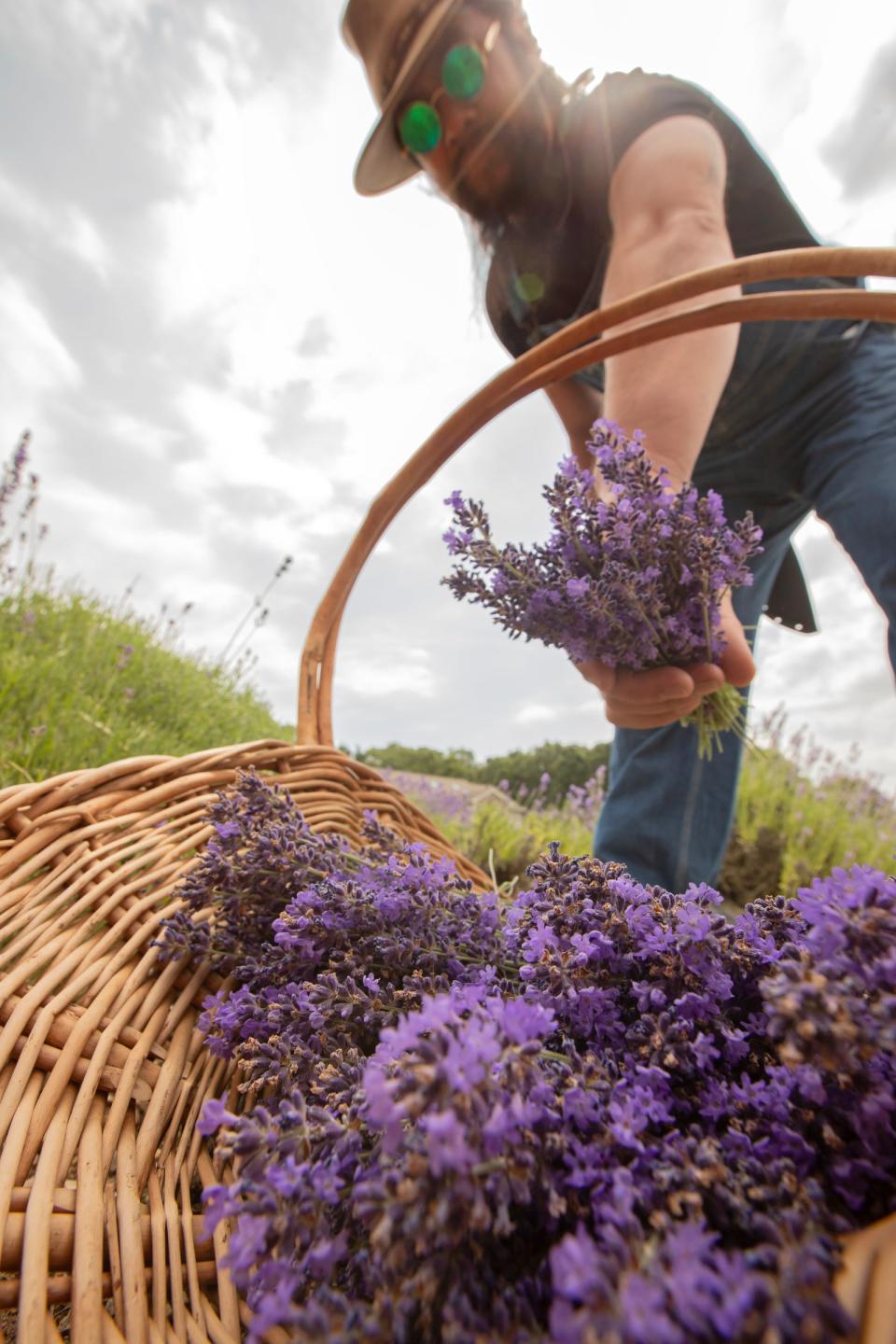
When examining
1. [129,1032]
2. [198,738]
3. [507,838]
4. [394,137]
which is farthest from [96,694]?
[129,1032]

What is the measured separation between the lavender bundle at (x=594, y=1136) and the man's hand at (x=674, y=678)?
63 cm

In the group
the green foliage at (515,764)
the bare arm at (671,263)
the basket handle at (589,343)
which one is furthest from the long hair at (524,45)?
the green foliage at (515,764)

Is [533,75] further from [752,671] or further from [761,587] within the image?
[752,671]

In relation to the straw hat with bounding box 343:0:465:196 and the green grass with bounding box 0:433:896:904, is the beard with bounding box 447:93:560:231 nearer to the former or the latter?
the straw hat with bounding box 343:0:465:196

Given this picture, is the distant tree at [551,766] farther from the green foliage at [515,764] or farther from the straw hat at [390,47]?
the straw hat at [390,47]

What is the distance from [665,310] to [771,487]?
744 millimetres

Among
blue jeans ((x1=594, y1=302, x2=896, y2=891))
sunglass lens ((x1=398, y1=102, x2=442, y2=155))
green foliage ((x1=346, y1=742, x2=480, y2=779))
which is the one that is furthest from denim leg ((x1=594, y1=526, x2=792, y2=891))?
green foliage ((x1=346, y1=742, x2=480, y2=779))

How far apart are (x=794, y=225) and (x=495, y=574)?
59.4 inches

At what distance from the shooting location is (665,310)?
1439 millimetres

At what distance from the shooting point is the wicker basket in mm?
536

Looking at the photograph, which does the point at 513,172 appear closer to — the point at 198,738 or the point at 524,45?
the point at 524,45

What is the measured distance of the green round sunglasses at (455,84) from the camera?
5.78ft

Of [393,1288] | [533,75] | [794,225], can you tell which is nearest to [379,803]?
[393,1288]

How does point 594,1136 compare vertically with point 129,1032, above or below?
above
